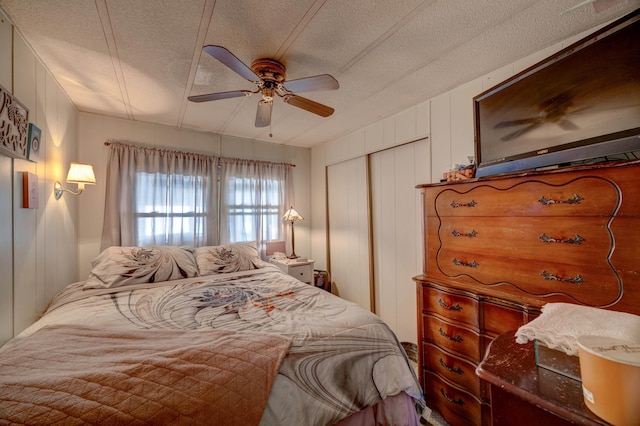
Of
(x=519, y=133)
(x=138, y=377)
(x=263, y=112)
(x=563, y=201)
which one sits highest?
(x=263, y=112)

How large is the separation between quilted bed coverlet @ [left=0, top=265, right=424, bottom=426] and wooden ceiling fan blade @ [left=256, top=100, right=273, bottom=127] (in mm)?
1350

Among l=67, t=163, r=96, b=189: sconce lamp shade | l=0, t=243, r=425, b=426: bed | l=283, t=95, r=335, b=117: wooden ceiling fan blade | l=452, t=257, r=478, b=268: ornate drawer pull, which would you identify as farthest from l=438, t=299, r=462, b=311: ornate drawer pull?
l=67, t=163, r=96, b=189: sconce lamp shade

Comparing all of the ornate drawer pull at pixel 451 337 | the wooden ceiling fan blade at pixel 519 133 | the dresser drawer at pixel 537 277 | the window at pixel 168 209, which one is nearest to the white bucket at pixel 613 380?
the dresser drawer at pixel 537 277

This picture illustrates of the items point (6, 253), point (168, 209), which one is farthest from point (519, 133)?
point (168, 209)

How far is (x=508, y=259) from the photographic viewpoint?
1.37m

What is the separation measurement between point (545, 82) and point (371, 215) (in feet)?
6.23

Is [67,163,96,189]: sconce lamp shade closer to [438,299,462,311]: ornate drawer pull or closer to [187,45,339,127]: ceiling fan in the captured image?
[187,45,339,127]: ceiling fan

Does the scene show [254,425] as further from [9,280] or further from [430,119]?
[430,119]

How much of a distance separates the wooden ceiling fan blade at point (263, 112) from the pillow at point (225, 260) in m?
1.36

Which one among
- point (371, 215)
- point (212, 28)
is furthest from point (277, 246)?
point (212, 28)

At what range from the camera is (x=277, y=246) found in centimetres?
354

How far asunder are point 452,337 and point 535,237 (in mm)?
782

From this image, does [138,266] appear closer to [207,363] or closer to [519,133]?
[207,363]

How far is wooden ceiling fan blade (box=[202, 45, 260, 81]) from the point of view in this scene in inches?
46.9
